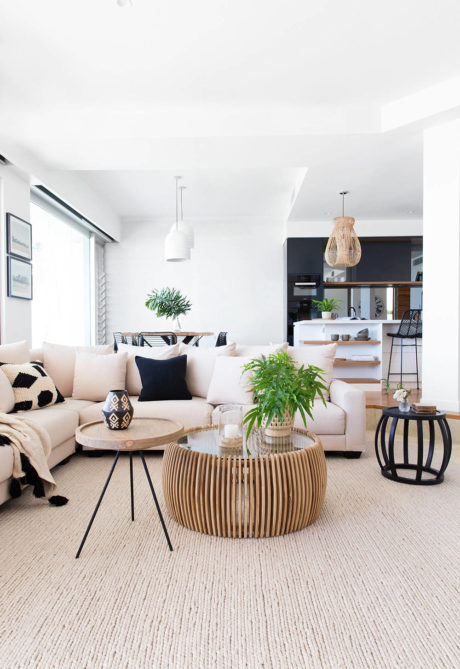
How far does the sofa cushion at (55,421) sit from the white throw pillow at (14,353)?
1.47ft

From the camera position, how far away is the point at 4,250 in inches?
181

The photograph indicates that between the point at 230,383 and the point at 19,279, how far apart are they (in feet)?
9.29

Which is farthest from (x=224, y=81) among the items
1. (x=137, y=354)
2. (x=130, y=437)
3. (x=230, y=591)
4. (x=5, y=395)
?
(x=230, y=591)

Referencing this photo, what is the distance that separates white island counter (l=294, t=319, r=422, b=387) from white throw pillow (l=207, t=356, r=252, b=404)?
102 inches

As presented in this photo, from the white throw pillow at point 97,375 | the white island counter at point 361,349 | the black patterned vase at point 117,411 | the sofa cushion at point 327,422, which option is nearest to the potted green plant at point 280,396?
the black patterned vase at point 117,411

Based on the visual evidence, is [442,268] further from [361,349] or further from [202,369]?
[202,369]

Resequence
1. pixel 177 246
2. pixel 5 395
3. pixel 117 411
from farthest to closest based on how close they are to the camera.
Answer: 1. pixel 177 246
2. pixel 5 395
3. pixel 117 411

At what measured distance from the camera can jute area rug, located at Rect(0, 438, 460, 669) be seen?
1.34 meters

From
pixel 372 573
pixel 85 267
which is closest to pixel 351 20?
pixel 372 573

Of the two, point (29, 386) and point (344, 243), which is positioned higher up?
point (344, 243)

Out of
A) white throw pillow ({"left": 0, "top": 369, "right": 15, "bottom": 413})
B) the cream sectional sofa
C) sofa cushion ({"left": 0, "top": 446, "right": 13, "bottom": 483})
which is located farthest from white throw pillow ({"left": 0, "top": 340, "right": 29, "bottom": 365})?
sofa cushion ({"left": 0, "top": 446, "right": 13, "bottom": 483})

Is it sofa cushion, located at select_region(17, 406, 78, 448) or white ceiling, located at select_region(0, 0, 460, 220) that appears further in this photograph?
white ceiling, located at select_region(0, 0, 460, 220)

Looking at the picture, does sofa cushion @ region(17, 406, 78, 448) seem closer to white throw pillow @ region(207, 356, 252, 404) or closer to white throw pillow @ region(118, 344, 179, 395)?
white throw pillow @ region(118, 344, 179, 395)

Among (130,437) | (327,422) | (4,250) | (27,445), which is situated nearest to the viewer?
(130,437)
